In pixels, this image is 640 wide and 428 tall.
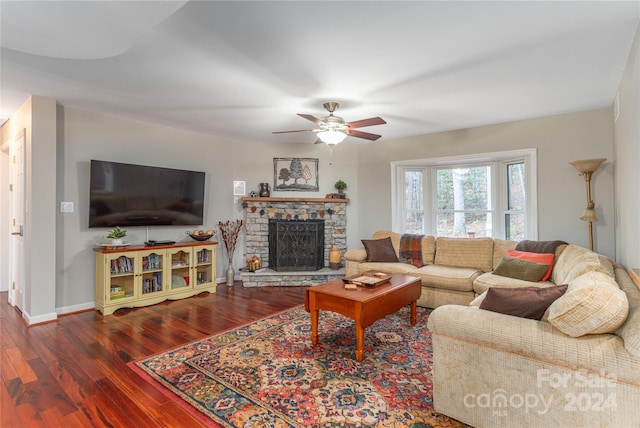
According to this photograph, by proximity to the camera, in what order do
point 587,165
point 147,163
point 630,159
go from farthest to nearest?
point 147,163 → point 587,165 → point 630,159

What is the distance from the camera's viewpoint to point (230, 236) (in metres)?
5.19

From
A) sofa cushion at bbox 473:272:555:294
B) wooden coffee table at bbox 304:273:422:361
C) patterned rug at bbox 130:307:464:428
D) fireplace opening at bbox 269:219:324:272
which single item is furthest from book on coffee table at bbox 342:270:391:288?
fireplace opening at bbox 269:219:324:272

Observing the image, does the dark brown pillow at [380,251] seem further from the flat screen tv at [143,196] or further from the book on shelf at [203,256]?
the flat screen tv at [143,196]

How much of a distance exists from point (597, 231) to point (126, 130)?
236 inches

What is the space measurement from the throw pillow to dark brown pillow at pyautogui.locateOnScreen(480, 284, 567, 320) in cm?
169

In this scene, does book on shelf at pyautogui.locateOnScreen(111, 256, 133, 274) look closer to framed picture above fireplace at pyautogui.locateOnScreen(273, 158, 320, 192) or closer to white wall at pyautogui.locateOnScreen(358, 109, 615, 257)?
framed picture above fireplace at pyautogui.locateOnScreen(273, 158, 320, 192)

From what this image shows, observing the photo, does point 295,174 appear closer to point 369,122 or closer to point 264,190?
point 264,190

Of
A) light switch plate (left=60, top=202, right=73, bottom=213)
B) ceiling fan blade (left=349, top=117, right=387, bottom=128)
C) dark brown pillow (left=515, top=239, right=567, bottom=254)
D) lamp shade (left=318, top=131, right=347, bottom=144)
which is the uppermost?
ceiling fan blade (left=349, top=117, right=387, bottom=128)

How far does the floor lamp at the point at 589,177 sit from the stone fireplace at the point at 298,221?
10.3 ft

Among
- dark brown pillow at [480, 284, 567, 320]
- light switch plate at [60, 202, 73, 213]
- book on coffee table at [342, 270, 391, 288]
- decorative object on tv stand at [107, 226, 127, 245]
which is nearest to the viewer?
dark brown pillow at [480, 284, 567, 320]

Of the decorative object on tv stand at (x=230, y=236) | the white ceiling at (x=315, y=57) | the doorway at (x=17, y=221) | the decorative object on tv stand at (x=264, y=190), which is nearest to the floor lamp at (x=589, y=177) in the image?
the white ceiling at (x=315, y=57)

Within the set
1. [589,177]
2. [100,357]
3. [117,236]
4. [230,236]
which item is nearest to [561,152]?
[589,177]

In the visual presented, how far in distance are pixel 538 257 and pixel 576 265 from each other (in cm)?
91

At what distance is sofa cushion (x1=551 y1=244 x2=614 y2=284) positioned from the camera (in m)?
2.21
